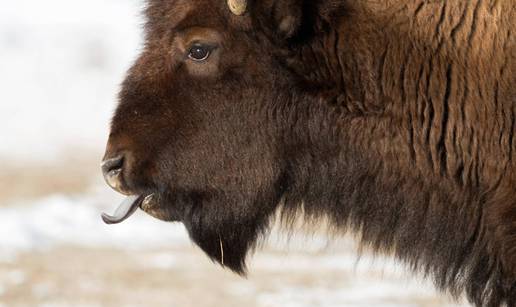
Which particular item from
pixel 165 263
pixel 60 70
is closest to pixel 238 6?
pixel 165 263

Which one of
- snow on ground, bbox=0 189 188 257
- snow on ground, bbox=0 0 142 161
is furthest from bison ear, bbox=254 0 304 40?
snow on ground, bbox=0 0 142 161

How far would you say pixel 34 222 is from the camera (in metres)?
14.5

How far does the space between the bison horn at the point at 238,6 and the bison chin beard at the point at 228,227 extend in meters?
0.85

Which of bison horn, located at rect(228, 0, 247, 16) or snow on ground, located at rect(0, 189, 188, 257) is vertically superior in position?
bison horn, located at rect(228, 0, 247, 16)

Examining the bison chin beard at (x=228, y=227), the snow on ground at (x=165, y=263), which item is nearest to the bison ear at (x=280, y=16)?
the bison chin beard at (x=228, y=227)

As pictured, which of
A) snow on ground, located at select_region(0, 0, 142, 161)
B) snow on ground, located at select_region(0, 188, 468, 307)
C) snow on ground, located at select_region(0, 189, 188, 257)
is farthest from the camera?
snow on ground, located at select_region(0, 0, 142, 161)

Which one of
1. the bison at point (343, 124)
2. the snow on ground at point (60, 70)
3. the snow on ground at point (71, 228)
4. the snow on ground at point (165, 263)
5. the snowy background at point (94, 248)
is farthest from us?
the snow on ground at point (60, 70)

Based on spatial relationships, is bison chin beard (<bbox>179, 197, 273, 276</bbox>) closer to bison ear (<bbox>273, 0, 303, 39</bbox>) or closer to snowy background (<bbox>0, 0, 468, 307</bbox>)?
snowy background (<bbox>0, 0, 468, 307</bbox>)

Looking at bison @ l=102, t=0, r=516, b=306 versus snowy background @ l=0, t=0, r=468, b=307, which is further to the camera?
snowy background @ l=0, t=0, r=468, b=307

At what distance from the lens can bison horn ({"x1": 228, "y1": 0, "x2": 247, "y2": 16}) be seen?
5.09 metres

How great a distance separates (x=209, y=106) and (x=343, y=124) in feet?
1.91

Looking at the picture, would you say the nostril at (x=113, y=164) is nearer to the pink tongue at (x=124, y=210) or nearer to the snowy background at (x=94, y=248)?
the pink tongue at (x=124, y=210)

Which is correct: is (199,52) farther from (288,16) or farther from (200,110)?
(288,16)

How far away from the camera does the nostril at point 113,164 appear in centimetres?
524
